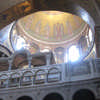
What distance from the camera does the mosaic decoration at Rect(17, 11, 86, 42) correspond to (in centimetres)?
2352

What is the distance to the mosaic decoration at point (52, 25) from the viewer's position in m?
23.5

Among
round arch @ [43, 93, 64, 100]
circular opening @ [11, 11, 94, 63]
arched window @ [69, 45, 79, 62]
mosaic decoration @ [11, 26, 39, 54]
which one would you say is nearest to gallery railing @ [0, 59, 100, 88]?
round arch @ [43, 93, 64, 100]

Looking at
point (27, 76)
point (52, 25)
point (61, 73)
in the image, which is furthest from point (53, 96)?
point (52, 25)

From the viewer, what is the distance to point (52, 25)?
2461 centimetres

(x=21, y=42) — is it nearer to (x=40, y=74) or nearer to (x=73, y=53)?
(x=73, y=53)

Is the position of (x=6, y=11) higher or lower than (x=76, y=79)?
higher

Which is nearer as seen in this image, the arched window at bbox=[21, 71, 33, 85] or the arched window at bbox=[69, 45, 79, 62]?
the arched window at bbox=[21, 71, 33, 85]

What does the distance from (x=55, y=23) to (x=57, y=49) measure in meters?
3.86

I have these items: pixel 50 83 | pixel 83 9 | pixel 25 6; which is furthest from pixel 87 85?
pixel 25 6

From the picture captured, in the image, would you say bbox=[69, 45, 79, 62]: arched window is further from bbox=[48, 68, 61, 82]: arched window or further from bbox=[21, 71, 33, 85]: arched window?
bbox=[21, 71, 33, 85]: arched window

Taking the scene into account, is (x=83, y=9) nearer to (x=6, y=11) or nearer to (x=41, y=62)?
(x=6, y=11)

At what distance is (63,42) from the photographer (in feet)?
77.0

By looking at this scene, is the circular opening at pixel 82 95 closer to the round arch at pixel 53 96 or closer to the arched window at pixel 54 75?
the round arch at pixel 53 96

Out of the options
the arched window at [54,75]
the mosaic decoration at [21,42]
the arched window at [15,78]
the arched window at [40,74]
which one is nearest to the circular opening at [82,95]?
the arched window at [54,75]
